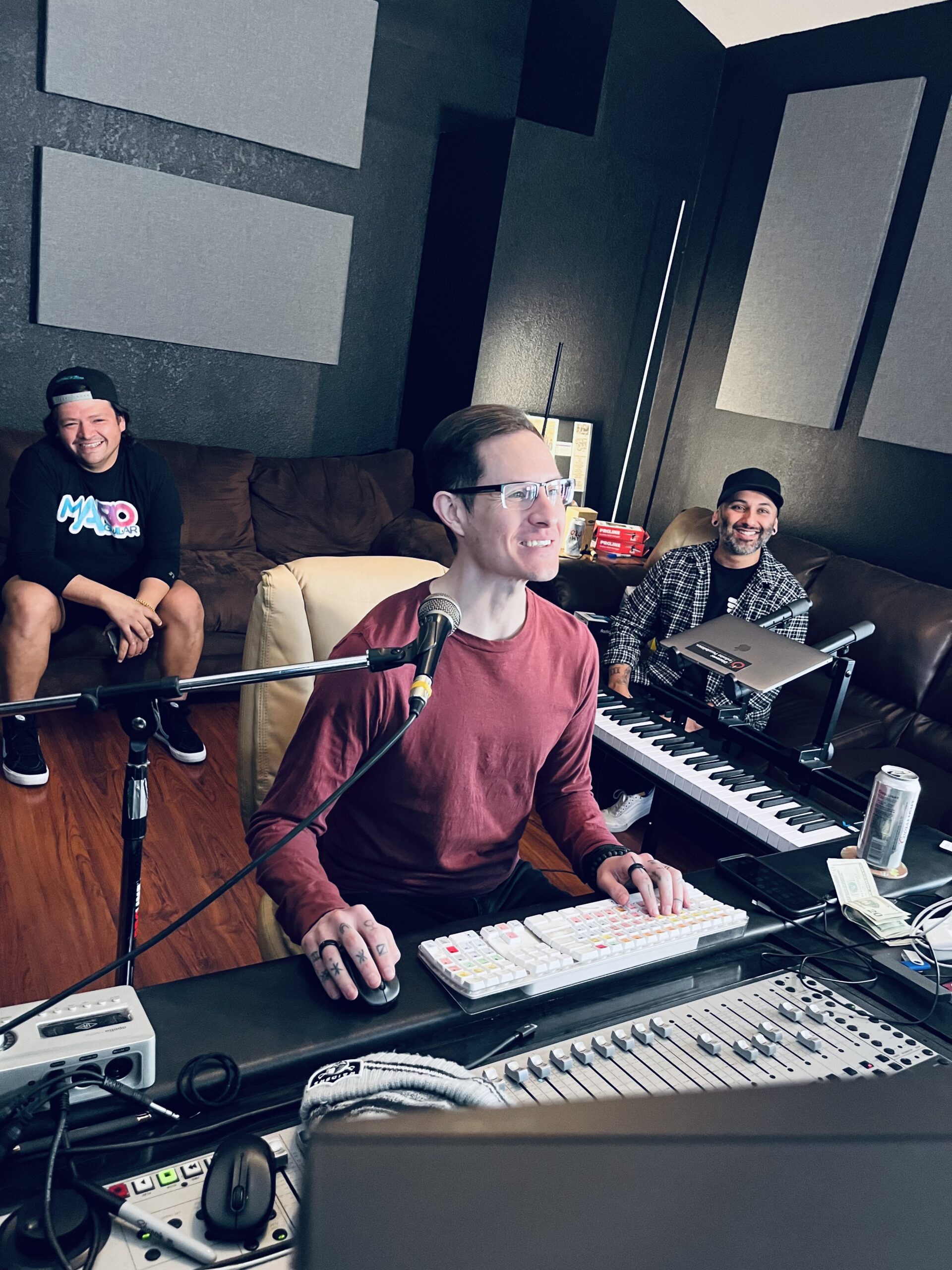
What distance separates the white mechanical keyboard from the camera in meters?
1.10

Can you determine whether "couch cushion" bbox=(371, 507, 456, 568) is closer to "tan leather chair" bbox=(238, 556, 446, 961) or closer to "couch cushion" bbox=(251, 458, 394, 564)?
"couch cushion" bbox=(251, 458, 394, 564)

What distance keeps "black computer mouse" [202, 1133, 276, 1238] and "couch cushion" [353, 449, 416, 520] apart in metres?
4.04

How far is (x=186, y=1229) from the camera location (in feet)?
2.50

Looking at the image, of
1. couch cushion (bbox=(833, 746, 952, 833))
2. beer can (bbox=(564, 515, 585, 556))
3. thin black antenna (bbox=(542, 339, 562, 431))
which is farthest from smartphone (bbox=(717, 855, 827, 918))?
thin black antenna (bbox=(542, 339, 562, 431))

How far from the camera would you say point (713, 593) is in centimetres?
336

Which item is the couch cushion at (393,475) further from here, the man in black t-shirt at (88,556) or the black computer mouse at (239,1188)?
the black computer mouse at (239,1188)

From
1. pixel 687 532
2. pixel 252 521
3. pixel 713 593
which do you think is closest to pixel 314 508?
pixel 252 521

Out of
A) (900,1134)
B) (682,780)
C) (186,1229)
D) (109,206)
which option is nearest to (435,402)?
(109,206)

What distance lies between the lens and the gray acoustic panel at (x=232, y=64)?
3830mm

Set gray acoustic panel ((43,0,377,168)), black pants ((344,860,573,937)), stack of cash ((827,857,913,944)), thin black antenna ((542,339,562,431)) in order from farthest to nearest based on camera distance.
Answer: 1. thin black antenna ((542,339,562,431))
2. gray acoustic panel ((43,0,377,168))
3. black pants ((344,860,573,937))
4. stack of cash ((827,857,913,944))

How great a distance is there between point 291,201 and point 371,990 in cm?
416

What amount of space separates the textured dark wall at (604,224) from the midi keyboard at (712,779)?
8.16ft

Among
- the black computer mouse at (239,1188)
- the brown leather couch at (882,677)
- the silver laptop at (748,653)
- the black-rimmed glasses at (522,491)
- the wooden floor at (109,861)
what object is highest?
the black-rimmed glasses at (522,491)

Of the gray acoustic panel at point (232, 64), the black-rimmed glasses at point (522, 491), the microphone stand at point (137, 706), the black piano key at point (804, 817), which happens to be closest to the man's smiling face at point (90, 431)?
the gray acoustic panel at point (232, 64)
